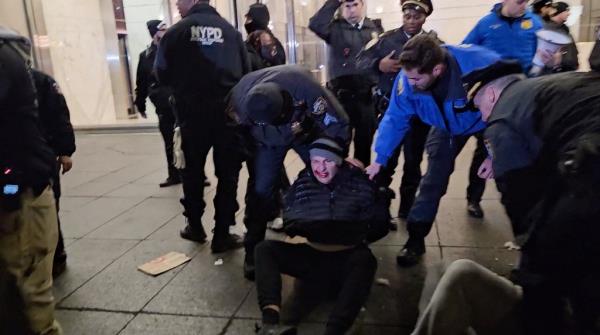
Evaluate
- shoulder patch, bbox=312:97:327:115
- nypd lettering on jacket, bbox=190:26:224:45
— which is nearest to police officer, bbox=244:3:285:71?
nypd lettering on jacket, bbox=190:26:224:45

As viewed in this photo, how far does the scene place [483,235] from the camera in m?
3.72

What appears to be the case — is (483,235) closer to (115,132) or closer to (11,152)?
(11,152)

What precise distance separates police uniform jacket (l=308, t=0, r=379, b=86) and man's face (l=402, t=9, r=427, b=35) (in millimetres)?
531

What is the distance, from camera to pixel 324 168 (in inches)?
107

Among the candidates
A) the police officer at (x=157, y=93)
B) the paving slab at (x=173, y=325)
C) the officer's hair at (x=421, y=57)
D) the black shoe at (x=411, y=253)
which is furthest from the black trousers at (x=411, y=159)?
the police officer at (x=157, y=93)

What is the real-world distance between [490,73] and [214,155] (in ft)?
6.58

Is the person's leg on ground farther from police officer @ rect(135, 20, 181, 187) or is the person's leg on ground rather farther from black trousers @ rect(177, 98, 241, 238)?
police officer @ rect(135, 20, 181, 187)

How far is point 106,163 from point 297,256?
5650 mm

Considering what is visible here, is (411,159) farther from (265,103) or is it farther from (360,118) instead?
(265,103)

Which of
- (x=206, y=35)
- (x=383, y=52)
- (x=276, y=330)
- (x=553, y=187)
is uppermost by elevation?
(x=206, y=35)

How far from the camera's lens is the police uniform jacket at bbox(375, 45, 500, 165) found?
→ 2.70 metres

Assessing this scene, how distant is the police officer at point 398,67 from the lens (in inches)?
149

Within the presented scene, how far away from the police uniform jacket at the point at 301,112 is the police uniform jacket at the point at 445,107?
0.30 metres

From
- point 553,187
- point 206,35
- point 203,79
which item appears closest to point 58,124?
point 203,79
